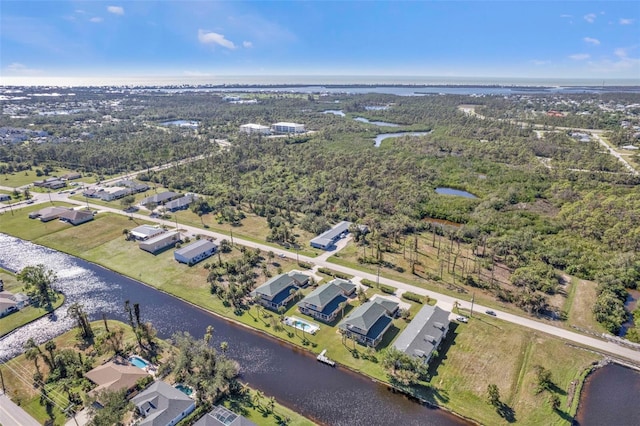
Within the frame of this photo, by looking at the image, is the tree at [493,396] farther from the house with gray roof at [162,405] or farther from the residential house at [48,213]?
the residential house at [48,213]

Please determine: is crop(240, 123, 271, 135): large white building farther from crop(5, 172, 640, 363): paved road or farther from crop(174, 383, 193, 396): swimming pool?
crop(174, 383, 193, 396): swimming pool

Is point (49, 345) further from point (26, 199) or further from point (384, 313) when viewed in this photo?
point (26, 199)

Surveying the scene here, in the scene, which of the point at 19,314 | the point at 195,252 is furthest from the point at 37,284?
the point at 195,252

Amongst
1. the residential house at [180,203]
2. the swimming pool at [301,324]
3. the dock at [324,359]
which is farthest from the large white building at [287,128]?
the dock at [324,359]

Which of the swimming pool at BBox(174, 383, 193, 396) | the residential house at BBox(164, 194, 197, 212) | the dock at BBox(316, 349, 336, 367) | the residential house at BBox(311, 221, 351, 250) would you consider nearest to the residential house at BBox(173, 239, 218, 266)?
Answer: the residential house at BBox(311, 221, 351, 250)

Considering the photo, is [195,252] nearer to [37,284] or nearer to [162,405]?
[37,284]

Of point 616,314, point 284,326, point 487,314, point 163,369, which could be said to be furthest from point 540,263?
point 163,369
